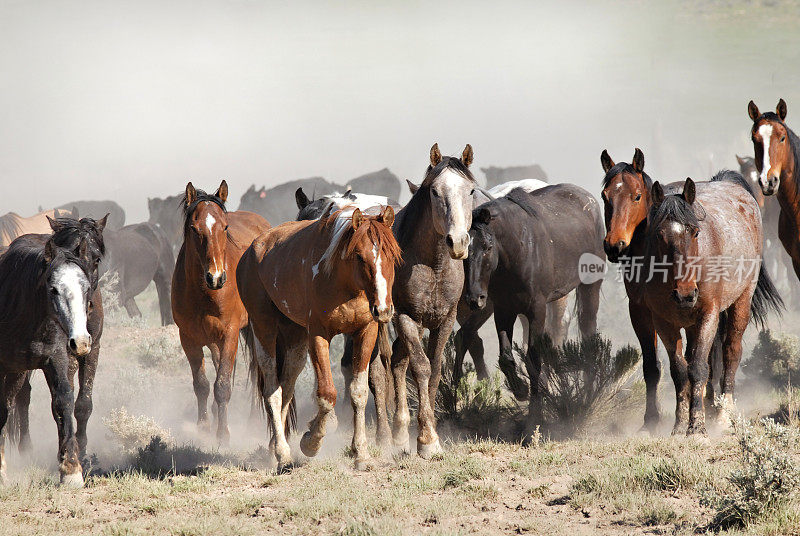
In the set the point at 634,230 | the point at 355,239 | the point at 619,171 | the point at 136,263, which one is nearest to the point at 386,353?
the point at 355,239

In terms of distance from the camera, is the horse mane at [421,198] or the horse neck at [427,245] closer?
the horse mane at [421,198]

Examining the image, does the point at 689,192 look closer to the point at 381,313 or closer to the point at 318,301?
the point at 381,313

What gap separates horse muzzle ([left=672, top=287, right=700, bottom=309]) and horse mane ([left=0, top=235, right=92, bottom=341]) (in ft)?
15.4

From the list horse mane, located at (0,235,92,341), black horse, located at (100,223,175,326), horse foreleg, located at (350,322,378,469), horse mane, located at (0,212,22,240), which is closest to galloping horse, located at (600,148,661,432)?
horse foreleg, located at (350,322,378,469)

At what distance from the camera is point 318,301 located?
6.43 metres

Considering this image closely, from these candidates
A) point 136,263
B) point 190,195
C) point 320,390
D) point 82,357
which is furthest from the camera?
point 136,263

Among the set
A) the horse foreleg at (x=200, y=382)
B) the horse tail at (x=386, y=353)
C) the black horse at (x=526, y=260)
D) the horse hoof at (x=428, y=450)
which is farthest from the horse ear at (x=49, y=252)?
the black horse at (x=526, y=260)

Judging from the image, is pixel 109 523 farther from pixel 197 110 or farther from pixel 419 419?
pixel 197 110

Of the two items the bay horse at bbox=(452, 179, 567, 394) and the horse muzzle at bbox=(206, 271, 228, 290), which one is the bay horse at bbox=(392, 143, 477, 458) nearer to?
the bay horse at bbox=(452, 179, 567, 394)

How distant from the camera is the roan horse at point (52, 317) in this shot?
6.19 meters

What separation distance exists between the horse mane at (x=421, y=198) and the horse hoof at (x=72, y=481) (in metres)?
3.21

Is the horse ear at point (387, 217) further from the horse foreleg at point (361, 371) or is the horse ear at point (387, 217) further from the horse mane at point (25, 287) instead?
the horse mane at point (25, 287)

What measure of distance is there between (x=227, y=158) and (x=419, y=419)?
2493 inches

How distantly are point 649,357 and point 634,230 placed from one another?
1270 millimetres
